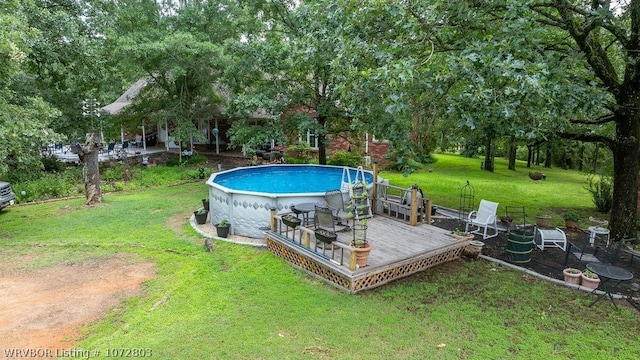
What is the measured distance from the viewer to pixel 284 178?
1584 centimetres

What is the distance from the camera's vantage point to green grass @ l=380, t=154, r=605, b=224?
1333cm

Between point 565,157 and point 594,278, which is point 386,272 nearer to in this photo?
point 594,278

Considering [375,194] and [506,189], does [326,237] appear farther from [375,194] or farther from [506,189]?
[506,189]

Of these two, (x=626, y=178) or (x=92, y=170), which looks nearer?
(x=626, y=178)

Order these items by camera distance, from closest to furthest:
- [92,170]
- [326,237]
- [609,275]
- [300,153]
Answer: [609,275] → [326,237] → [92,170] → [300,153]

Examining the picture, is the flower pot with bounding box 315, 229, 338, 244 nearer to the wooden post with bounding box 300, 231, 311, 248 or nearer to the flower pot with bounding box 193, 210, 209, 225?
the wooden post with bounding box 300, 231, 311, 248

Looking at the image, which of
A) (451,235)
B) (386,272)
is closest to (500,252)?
(451,235)

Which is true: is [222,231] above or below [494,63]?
below

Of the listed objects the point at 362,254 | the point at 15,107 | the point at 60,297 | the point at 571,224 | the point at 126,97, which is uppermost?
the point at 126,97

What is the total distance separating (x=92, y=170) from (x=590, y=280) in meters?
14.7

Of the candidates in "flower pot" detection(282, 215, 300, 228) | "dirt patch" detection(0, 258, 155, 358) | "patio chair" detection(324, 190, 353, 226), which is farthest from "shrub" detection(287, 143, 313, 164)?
"dirt patch" detection(0, 258, 155, 358)

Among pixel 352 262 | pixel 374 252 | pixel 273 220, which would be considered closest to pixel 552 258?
pixel 374 252

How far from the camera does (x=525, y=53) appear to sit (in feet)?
20.0

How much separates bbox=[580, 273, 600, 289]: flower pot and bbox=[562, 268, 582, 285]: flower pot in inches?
2.4
